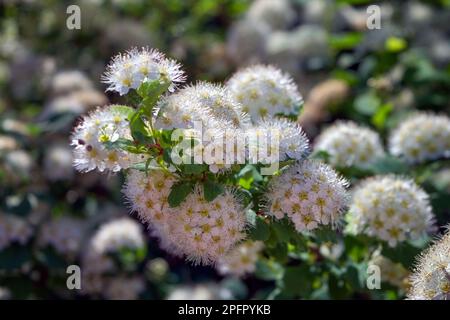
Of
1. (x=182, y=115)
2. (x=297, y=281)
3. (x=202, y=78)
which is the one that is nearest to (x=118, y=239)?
(x=297, y=281)

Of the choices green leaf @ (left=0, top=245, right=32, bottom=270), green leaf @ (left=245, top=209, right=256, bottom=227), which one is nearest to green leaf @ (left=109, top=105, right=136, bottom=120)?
green leaf @ (left=245, top=209, right=256, bottom=227)

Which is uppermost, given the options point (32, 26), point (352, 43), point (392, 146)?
point (32, 26)

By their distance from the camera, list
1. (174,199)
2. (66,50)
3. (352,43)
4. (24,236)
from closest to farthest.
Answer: (174,199) → (24,236) → (352,43) → (66,50)

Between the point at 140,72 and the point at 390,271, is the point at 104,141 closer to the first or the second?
the point at 140,72

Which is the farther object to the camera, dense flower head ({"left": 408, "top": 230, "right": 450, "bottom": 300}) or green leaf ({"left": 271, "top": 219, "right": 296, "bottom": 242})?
green leaf ({"left": 271, "top": 219, "right": 296, "bottom": 242})

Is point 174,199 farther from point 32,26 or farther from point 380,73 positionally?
point 32,26

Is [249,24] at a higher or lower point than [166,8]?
lower

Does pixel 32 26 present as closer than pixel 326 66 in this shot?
No

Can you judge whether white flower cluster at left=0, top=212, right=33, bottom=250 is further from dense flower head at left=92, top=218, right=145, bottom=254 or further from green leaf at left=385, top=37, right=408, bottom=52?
green leaf at left=385, top=37, right=408, bottom=52

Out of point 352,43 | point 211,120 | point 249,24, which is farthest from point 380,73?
point 211,120
